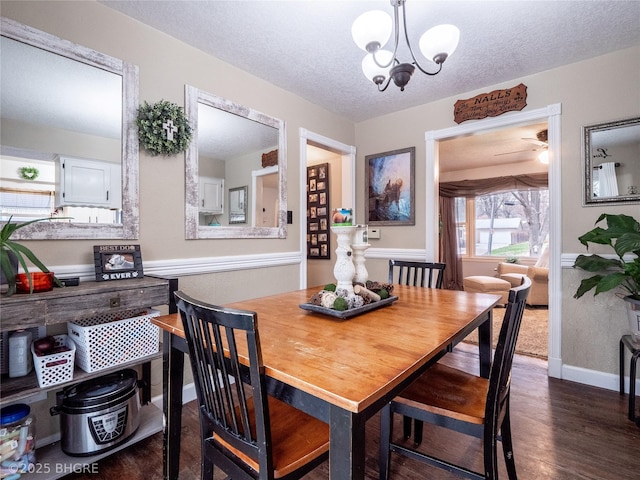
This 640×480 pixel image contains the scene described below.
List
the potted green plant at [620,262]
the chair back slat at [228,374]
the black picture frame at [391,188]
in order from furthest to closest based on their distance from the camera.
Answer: the black picture frame at [391,188] → the potted green plant at [620,262] → the chair back slat at [228,374]

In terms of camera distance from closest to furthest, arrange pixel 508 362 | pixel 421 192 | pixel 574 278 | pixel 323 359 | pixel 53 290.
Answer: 1. pixel 323 359
2. pixel 508 362
3. pixel 53 290
4. pixel 574 278
5. pixel 421 192

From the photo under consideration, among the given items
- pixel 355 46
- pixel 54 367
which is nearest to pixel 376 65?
pixel 355 46

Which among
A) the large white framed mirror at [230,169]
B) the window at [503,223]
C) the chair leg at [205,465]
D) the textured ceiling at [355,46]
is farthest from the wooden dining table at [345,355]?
the window at [503,223]

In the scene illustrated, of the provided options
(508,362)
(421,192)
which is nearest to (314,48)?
(421,192)

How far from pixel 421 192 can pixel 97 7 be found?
9.44 ft

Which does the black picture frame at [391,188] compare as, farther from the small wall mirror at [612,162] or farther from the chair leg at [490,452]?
the chair leg at [490,452]

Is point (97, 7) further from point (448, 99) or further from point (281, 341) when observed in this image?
point (448, 99)

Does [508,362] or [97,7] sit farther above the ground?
[97,7]

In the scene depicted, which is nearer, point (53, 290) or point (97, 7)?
point (53, 290)

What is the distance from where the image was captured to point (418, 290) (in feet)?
6.63

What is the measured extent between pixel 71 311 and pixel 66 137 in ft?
3.19

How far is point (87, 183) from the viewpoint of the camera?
1.77 m

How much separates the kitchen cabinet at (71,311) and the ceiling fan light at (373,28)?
1558 mm

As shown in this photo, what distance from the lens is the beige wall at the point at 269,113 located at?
5.90 feet
